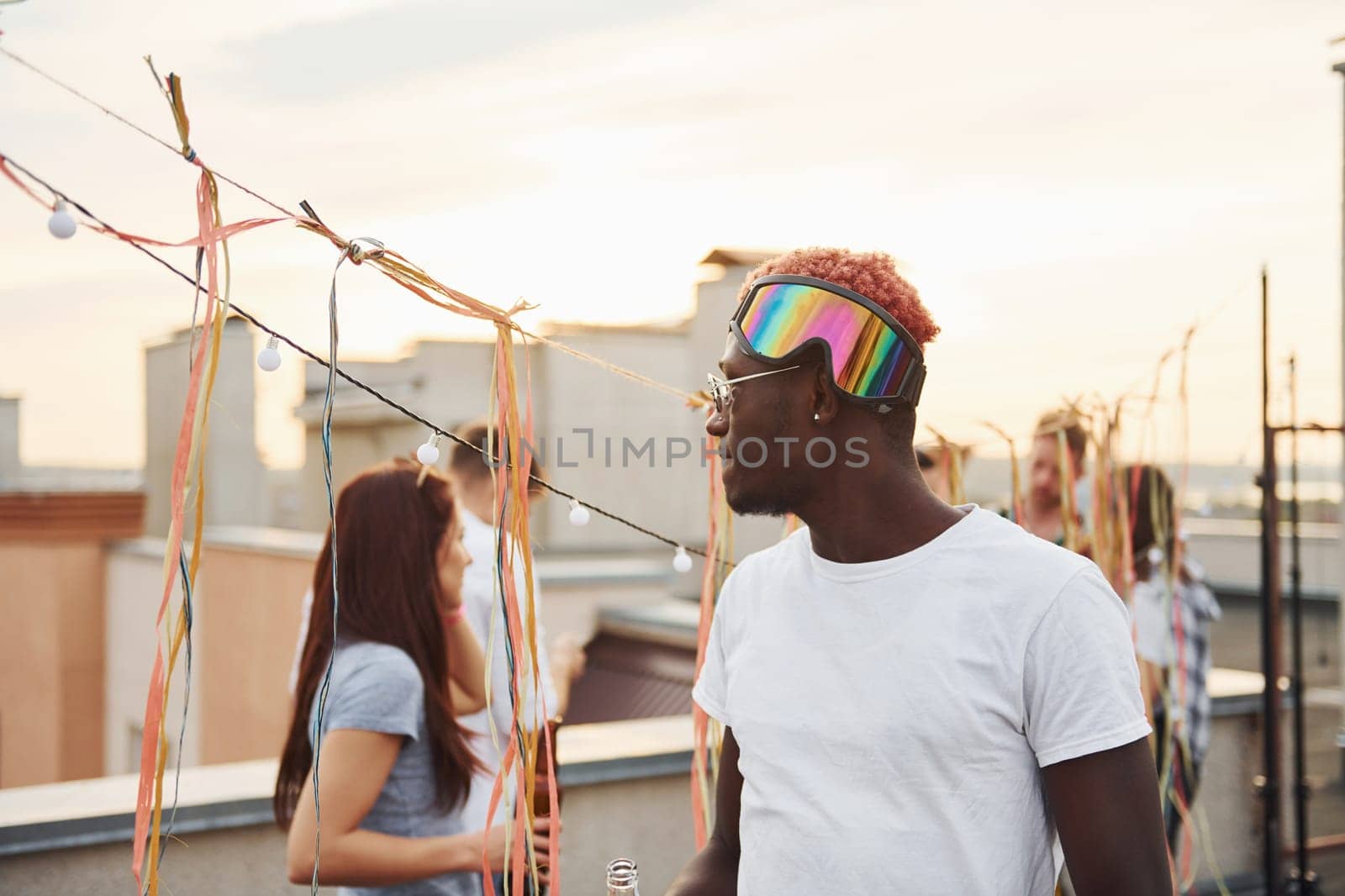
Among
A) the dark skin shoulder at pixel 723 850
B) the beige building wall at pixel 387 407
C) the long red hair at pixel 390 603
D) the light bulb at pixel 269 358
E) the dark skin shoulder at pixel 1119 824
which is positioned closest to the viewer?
the dark skin shoulder at pixel 1119 824

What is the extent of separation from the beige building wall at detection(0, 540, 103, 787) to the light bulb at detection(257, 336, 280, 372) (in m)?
14.5

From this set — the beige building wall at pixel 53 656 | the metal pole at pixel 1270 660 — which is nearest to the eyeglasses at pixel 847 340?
the metal pole at pixel 1270 660

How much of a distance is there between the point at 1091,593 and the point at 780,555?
46cm

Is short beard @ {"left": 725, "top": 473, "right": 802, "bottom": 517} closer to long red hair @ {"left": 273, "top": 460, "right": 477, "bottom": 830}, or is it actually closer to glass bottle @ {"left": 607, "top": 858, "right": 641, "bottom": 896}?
glass bottle @ {"left": 607, "top": 858, "right": 641, "bottom": 896}

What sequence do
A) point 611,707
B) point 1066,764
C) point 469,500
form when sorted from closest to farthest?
1. point 1066,764
2. point 469,500
3. point 611,707

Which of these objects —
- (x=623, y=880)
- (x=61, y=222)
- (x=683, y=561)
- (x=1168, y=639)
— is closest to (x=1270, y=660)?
(x=1168, y=639)

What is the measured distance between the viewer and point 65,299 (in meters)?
13.6

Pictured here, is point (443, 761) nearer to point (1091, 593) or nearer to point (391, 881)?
point (391, 881)

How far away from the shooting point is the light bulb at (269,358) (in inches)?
53.7

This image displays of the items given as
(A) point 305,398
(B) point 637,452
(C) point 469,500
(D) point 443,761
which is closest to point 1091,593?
(B) point 637,452

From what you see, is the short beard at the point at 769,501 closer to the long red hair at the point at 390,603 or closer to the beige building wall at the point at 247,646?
the long red hair at the point at 390,603

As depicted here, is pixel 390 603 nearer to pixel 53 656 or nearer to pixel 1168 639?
pixel 1168 639

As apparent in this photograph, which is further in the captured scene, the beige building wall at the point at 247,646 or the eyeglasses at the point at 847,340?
the beige building wall at the point at 247,646

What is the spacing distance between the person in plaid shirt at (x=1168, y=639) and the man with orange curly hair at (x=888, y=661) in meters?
2.33
